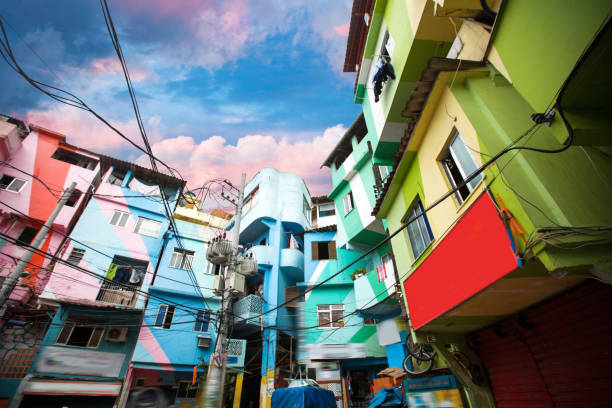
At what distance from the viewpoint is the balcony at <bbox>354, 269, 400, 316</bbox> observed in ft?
48.5

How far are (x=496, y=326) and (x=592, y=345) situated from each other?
2.25 meters

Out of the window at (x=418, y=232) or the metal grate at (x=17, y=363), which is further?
the metal grate at (x=17, y=363)

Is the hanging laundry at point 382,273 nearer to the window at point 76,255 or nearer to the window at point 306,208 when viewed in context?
the window at point 306,208

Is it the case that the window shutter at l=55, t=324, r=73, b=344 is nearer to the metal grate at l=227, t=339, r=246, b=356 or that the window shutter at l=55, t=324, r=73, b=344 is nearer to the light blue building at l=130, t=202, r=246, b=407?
the light blue building at l=130, t=202, r=246, b=407

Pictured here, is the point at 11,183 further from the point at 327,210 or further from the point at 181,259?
the point at 327,210

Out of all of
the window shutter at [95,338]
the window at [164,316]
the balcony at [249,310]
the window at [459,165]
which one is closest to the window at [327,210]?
the balcony at [249,310]

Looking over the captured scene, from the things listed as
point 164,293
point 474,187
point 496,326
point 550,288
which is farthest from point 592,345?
point 164,293

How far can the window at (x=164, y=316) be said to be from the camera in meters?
17.2

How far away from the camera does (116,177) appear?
2181cm

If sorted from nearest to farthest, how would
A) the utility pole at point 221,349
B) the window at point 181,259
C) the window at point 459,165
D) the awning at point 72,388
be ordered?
1. the utility pole at point 221,349
2. the window at point 459,165
3. the awning at point 72,388
4. the window at point 181,259

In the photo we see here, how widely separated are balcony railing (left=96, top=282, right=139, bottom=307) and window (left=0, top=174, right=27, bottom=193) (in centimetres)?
921

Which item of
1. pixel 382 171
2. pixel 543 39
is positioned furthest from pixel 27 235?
pixel 543 39

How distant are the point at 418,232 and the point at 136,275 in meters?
17.8

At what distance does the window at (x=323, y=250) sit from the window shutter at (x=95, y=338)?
1433 centimetres
